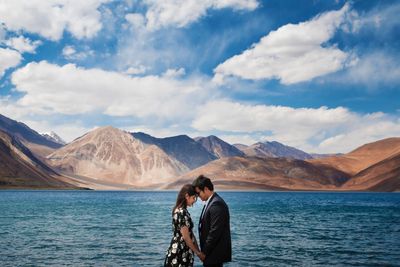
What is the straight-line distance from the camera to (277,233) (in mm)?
42938

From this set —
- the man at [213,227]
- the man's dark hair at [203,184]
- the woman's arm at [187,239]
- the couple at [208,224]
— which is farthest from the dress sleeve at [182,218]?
the man's dark hair at [203,184]

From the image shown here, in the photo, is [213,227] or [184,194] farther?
[184,194]

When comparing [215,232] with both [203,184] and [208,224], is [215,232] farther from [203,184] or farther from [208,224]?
[203,184]

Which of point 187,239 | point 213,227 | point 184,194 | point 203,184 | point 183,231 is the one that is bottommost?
point 187,239

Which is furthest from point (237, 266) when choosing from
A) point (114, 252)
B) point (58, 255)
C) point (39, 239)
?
point (39, 239)

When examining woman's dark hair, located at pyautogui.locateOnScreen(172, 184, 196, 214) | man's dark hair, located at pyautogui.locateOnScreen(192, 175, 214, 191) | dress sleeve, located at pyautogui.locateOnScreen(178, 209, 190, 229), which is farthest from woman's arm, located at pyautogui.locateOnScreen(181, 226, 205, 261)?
man's dark hair, located at pyautogui.locateOnScreen(192, 175, 214, 191)

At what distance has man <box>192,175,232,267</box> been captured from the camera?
1018cm

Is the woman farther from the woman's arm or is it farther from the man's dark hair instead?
the man's dark hair

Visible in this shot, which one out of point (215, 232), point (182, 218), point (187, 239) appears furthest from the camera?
point (182, 218)

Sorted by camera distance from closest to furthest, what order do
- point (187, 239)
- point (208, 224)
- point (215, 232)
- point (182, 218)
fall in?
point (215, 232)
point (208, 224)
point (187, 239)
point (182, 218)

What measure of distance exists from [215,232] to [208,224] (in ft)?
0.92

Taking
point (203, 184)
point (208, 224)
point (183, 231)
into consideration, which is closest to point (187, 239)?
point (183, 231)

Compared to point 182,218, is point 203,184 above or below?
above

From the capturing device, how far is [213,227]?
10.2m
